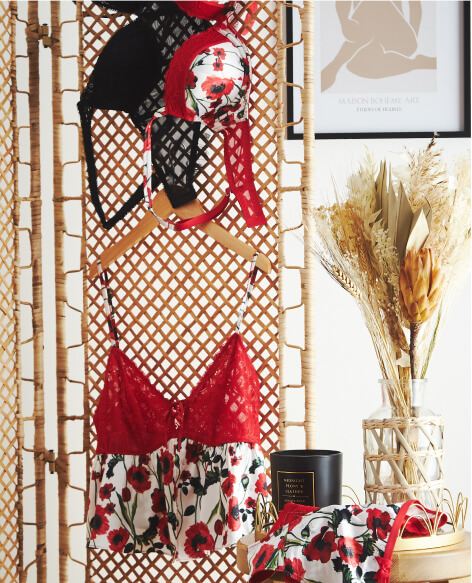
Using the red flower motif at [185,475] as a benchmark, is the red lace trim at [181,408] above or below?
above

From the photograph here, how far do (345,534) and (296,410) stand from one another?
1453 mm

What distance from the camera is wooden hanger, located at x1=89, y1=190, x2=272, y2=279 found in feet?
7.50

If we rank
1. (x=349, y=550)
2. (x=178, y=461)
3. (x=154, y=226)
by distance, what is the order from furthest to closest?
(x=154, y=226) < (x=178, y=461) < (x=349, y=550)

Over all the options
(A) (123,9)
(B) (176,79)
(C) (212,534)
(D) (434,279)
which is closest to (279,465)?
(D) (434,279)

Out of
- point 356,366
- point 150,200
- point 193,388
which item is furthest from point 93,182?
point 356,366

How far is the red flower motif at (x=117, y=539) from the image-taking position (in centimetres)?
225

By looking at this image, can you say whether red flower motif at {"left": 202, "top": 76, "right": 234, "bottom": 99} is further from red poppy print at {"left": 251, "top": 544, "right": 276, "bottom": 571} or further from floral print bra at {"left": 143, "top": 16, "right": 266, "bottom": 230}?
red poppy print at {"left": 251, "top": 544, "right": 276, "bottom": 571}

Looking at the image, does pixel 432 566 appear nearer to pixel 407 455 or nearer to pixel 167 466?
pixel 407 455

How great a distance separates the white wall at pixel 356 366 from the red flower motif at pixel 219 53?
77 centimetres

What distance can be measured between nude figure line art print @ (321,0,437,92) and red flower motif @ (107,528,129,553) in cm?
170

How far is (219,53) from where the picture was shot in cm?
219

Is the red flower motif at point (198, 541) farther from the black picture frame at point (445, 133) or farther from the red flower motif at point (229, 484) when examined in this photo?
the black picture frame at point (445, 133)

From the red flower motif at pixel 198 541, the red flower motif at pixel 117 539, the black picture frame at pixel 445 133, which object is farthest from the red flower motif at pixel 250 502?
the black picture frame at pixel 445 133

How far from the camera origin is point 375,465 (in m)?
1.67
